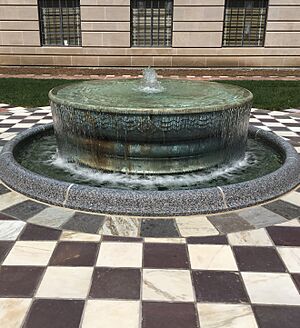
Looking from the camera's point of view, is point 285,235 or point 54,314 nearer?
point 54,314

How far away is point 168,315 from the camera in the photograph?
2.60 m

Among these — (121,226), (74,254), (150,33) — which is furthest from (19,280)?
(150,33)

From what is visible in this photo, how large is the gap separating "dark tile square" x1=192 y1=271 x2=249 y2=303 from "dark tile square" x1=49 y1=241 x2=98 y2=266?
0.83m

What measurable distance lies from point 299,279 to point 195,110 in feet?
6.77

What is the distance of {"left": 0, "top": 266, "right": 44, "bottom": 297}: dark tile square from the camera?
2.80 m

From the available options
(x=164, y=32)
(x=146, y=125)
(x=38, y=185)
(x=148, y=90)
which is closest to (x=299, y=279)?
(x=146, y=125)

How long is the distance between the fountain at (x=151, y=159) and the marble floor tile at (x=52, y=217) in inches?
3.9

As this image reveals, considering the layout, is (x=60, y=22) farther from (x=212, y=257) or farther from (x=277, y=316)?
(x=277, y=316)

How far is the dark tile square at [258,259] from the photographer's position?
3121 millimetres

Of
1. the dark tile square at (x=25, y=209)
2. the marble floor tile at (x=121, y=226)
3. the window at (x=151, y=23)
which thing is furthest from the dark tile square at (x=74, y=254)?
the window at (x=151, y=23)

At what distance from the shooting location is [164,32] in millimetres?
15086

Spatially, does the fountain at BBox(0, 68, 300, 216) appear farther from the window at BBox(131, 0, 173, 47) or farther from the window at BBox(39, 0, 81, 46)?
the window at BBox(39, 0, 81, 46)

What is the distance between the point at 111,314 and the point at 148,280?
44 cm

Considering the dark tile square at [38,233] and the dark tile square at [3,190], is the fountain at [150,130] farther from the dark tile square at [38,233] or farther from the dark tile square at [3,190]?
the dark tile square at [38,233]
